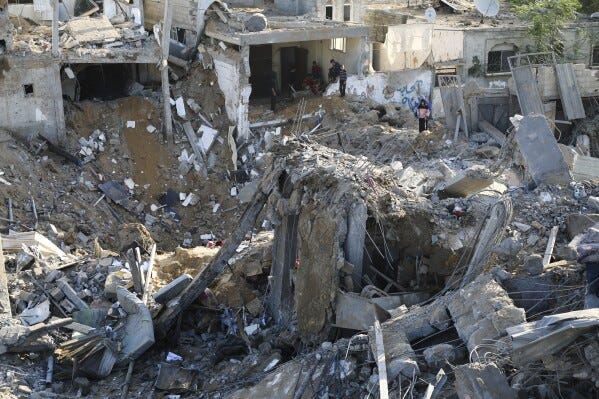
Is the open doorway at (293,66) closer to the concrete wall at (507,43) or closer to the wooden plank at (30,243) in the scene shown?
the concrete wall at (507,43)

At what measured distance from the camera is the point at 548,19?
2531 cm

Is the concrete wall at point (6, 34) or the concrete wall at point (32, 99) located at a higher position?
the concrete wall at point (6, 34)

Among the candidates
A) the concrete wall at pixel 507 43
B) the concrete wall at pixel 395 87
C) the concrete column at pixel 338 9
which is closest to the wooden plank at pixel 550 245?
the concrete wall at pixel 395 87

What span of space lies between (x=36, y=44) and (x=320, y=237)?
41.1 feet

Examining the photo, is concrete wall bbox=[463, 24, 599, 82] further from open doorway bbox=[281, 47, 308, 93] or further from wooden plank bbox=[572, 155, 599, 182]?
wooden plank bbox=[572, 155, 599, 182]

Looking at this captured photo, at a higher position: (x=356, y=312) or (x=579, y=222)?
(x=579, y=222)

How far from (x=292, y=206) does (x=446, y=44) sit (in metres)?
15.2

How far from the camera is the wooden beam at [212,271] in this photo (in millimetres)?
12469

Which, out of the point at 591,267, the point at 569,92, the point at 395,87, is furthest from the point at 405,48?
the point at 591,267

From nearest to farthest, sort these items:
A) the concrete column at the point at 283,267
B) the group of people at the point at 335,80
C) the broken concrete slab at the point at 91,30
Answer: the concrete column at the point at 283,267, the broken concrete slab at the point at 91,30, the group of people at the point at 335,80

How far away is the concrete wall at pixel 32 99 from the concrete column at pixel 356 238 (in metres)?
11.6

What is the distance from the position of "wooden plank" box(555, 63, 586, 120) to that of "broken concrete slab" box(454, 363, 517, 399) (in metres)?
16.0

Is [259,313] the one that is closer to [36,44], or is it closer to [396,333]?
[396,333]

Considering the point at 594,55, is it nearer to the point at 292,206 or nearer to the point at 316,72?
the point at 316,72
